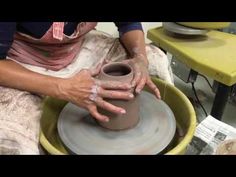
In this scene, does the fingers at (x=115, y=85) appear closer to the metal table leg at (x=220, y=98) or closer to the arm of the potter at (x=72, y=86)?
the arm of the potter at (x=72, y=86)

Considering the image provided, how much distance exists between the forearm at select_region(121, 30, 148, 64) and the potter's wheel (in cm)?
23

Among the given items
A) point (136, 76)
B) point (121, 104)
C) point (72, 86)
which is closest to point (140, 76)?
point (136, 76)

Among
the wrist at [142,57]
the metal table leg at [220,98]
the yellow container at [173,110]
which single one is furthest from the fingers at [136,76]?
the metal table leg at [220,98]

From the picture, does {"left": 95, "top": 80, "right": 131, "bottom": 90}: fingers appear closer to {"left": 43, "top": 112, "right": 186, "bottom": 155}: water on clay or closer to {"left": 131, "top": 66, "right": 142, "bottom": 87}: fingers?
{"left": 131, "top": 66, "right": 142, "bottom": 87}: fingers

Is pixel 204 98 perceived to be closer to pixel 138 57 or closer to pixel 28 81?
pixel 138 57

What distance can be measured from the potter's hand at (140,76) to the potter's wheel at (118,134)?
0.09m

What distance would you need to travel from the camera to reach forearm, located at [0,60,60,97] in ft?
3.72

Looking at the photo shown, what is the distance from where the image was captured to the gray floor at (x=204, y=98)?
2.08 metres

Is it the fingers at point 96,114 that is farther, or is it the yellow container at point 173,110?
the yellow container at point 173,110

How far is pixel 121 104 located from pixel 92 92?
0.11 meters

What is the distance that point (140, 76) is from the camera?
118cm

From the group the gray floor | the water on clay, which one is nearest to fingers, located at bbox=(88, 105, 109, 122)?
the water on clay

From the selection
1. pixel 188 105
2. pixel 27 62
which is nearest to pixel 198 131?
pixel 188 105
